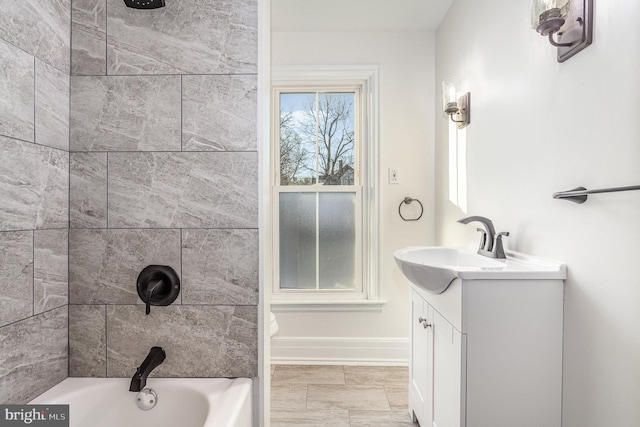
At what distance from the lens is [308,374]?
276 cm

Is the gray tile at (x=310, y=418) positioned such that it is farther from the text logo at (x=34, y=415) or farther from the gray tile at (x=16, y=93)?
the gray tile at (x=16, y=93)

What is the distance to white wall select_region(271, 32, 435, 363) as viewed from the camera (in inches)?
115

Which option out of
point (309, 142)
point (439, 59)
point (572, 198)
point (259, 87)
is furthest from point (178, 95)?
point (439, 59)

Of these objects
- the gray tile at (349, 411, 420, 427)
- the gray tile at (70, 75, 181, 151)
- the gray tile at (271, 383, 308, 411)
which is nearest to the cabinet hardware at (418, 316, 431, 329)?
the gray tile at (349, 411, 420, 427)

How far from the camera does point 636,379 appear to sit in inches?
40.8

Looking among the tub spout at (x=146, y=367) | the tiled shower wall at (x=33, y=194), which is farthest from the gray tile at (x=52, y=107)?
the tub spout at (x=146, y=367)

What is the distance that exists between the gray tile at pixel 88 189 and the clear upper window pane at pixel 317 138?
1.78m

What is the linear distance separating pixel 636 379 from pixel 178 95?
1.56m

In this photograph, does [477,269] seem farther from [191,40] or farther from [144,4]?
[144,4]

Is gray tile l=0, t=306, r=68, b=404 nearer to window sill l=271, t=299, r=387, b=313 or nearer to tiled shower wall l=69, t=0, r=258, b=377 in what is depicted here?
tiled shower wall l=69, t=0, r=258, b=377

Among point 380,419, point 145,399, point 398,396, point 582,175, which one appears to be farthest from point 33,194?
point 398,396

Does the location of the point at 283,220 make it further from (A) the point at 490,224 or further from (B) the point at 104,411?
(B) the point at 104,411

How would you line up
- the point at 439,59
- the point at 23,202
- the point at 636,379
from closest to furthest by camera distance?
the point at 636,379 → the point at 23,202 → the point at 439,59

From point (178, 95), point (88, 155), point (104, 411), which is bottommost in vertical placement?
point (104, 411)
